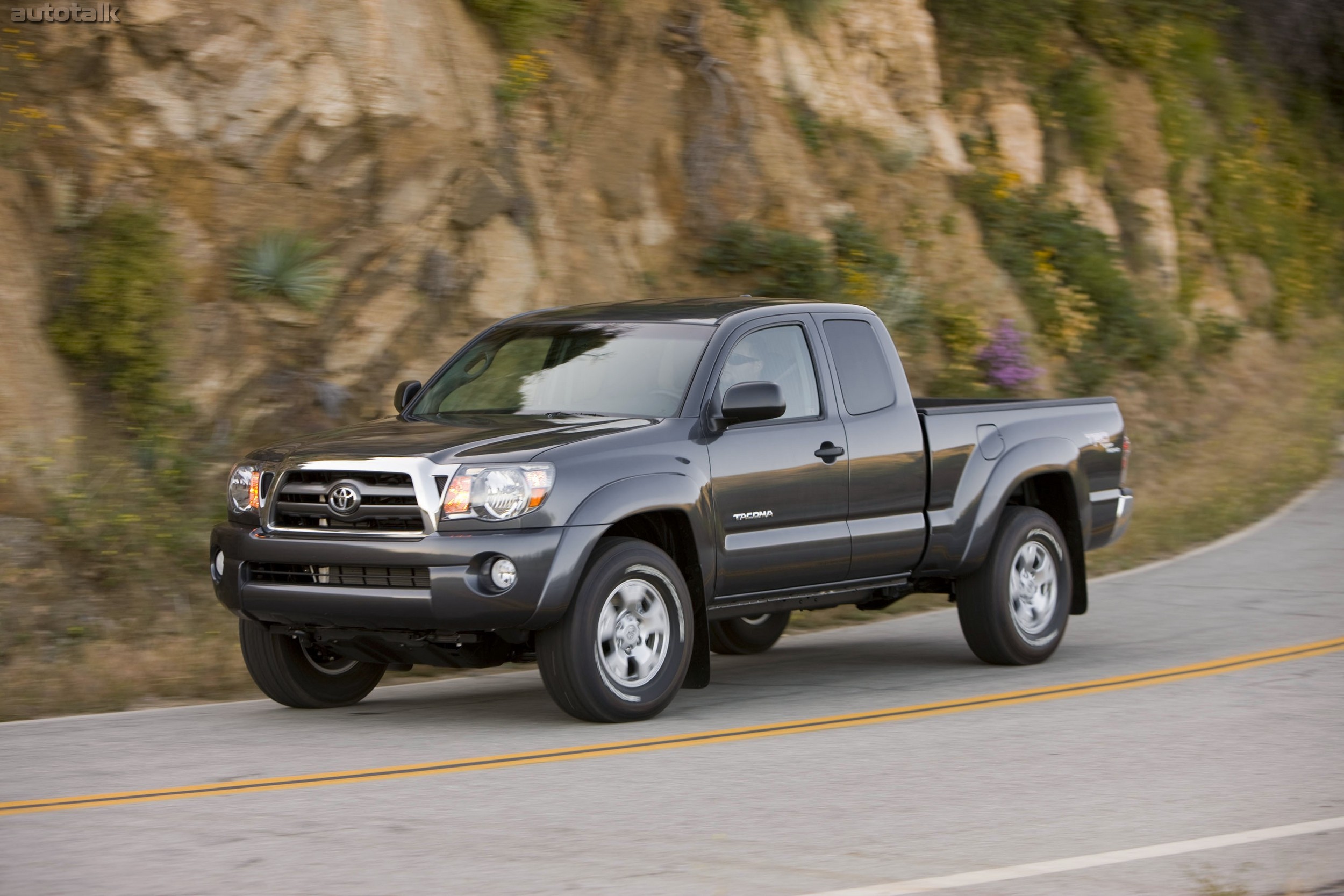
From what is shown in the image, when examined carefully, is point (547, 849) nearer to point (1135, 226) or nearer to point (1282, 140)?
point (1135, 226)

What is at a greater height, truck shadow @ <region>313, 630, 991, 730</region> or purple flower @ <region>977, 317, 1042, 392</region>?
purple flower @ <region>977, 317, 1042, 392</region>

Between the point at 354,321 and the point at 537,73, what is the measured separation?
12.4ft

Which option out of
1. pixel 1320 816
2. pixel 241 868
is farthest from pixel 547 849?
pixel 1320 816

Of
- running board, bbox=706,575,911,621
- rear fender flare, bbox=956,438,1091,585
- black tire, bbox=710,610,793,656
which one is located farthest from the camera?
black tire, bbox=710,610,793,656

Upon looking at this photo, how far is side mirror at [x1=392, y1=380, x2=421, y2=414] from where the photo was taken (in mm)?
9453

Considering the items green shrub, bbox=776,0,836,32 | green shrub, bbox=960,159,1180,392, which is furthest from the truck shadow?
green shrub, bbox=776,0,836,32

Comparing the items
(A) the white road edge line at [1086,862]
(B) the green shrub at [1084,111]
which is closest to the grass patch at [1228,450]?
(B) the green shrub at [1084,111]

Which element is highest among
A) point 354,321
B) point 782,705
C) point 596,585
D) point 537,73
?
point 537,73

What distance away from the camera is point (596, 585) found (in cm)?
786

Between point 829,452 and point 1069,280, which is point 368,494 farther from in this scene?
point 1069,280

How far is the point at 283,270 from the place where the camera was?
45.2 feet

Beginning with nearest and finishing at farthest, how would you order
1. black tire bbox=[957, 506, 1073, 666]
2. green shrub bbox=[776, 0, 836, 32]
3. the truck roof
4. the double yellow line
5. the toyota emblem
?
the double yellow line, the toyota emblem, the truck roof, black tire bbox=[957, 506, 1073, 666], green shrub bbox=[776, 0, 836, 32]

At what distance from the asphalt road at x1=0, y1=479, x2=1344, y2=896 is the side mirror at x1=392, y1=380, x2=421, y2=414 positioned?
157cm

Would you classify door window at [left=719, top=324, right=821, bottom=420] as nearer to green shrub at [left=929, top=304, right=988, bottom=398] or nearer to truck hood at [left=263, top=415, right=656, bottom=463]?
truck hood at [left=263, top=415, right=656, bottom=463]
